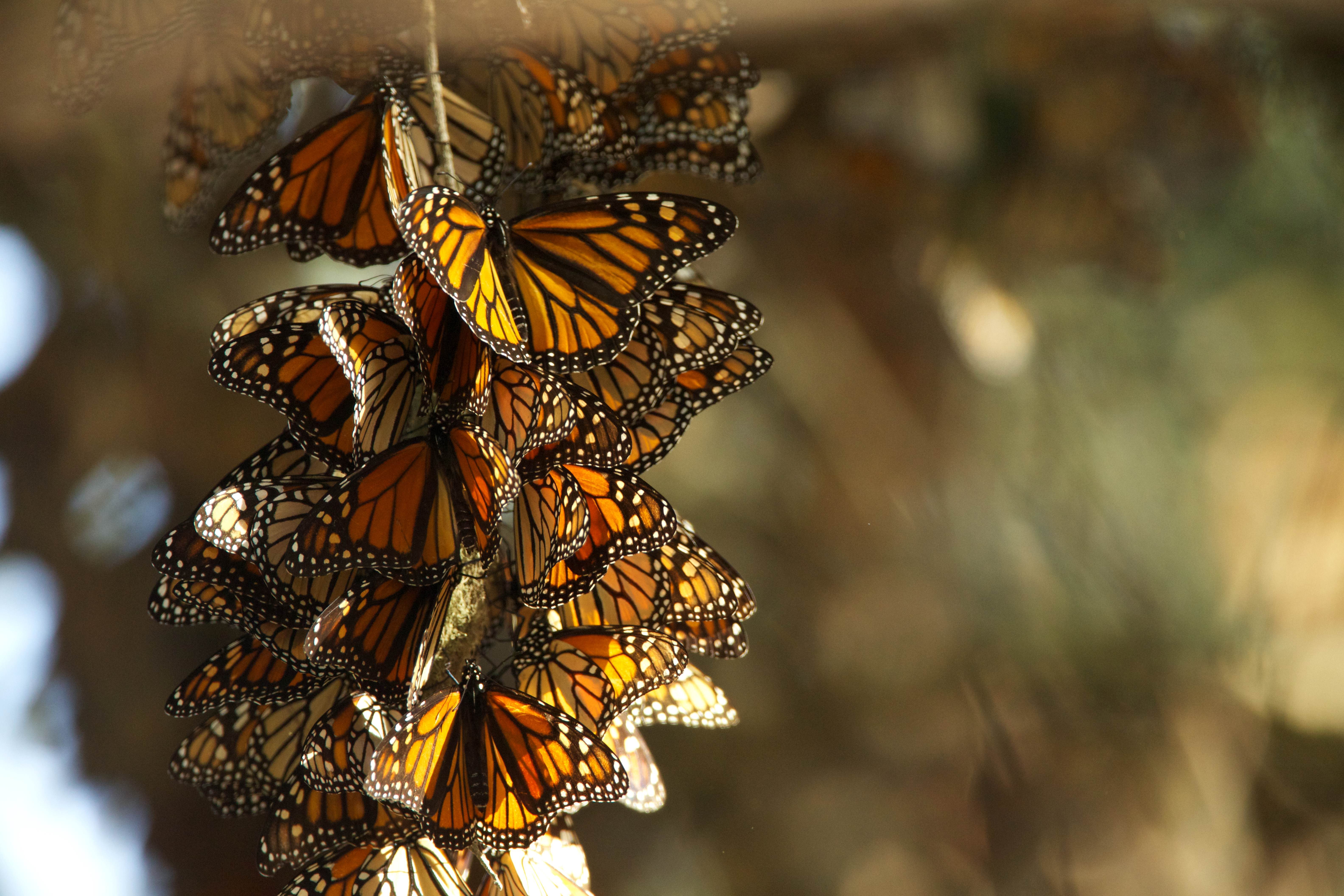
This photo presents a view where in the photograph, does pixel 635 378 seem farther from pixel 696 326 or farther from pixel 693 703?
pixel 693 703

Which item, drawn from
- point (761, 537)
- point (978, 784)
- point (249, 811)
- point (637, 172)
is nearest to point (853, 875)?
point (978, 784)

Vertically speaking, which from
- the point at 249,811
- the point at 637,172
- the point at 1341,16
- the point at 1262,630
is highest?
the point at 1341,16

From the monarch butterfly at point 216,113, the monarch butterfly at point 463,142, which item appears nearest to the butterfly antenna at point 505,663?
the monarch butterfly at point 463,142

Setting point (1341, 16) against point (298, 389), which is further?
point (1341, 16)

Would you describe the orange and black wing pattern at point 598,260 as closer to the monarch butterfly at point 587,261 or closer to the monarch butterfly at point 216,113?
the monarch butterfly at point 587,261

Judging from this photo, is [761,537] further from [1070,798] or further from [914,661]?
[1070,798]

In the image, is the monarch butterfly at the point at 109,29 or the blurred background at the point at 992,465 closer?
the monarch butterfly at the point at 109,29
